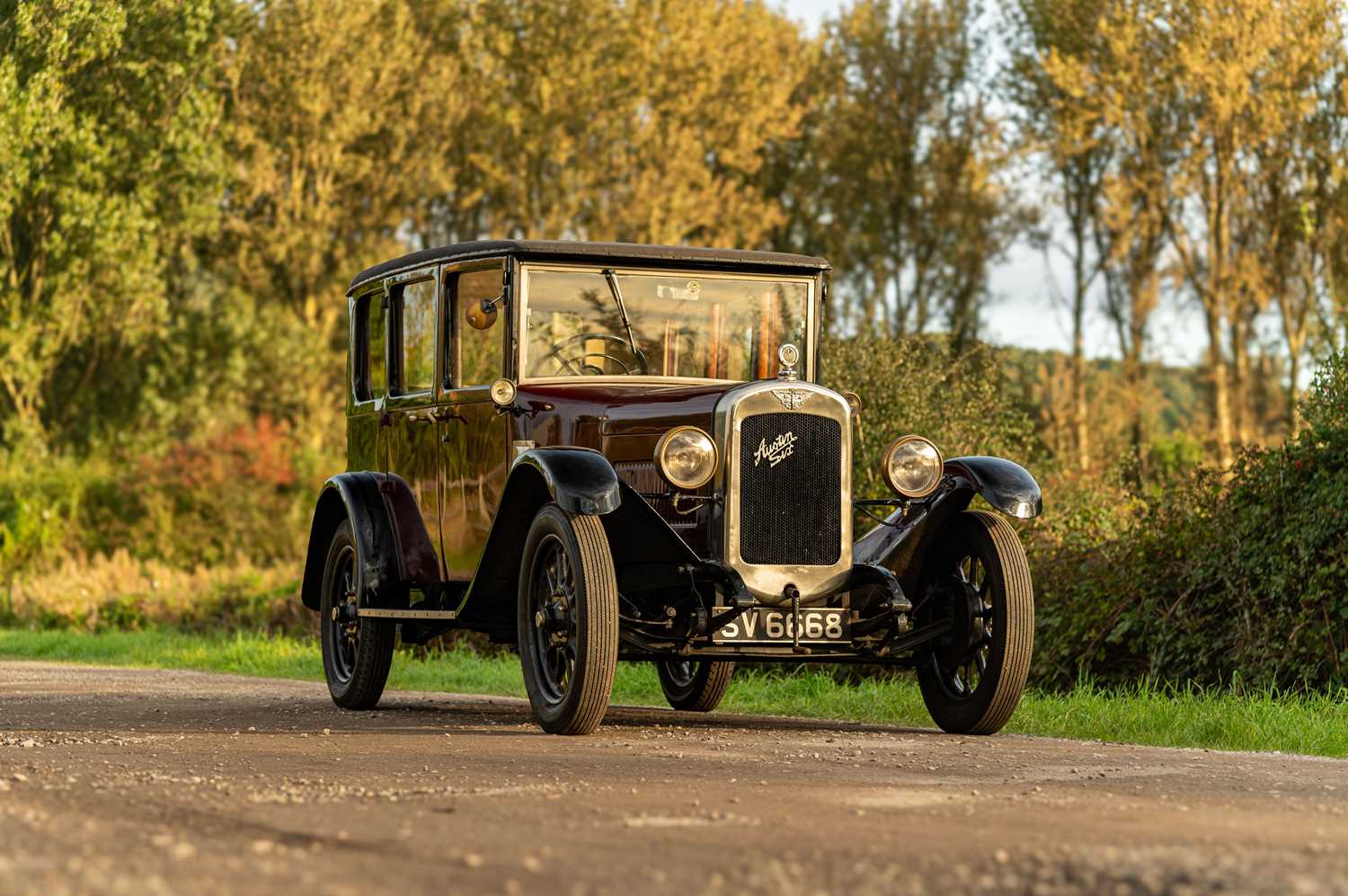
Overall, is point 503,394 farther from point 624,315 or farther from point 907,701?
point 907,701

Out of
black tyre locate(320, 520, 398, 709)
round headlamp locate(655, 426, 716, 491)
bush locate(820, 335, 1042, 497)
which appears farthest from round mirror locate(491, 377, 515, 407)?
bush locate(820, 335, 1042, 497)

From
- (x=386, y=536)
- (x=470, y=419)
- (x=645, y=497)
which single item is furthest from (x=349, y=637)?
(x=645, y=497)

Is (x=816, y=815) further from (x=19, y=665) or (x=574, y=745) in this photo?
(x=19, y=665)

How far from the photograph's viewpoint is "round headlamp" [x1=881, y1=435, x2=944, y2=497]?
397 inches

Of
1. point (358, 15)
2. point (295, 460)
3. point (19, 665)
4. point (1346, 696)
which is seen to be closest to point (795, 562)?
point (1346, 696)

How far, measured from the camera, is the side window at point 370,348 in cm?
1211

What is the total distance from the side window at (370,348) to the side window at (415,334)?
203 millimetres

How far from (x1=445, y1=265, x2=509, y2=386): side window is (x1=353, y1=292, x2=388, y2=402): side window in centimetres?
112

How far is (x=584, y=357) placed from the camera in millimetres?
10680

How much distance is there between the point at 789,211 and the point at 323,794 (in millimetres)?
39915

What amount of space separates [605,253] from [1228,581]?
15.3 feet

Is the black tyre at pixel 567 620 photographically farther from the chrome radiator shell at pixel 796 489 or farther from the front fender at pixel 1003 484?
the front fender at pixel 1003 484

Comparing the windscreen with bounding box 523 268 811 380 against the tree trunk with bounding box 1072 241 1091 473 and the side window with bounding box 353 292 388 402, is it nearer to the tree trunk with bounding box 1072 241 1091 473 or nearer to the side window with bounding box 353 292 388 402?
the side window with bounding box 353 292 388 402

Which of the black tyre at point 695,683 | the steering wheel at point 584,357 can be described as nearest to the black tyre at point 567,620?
the steering wheel at point 584,357
